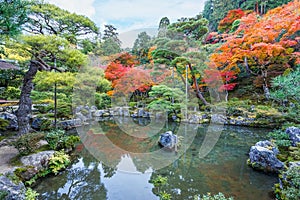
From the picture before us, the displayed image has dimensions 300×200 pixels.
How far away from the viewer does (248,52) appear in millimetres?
8836

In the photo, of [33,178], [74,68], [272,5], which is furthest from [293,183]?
[272,5]

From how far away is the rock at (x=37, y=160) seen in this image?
362 cm

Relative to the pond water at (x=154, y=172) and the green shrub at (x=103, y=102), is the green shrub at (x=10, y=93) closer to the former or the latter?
the green shrub at (x=103, y=102)

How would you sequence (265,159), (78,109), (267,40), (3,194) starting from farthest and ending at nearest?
(78,109), (267,40), (265,159), (3,194)

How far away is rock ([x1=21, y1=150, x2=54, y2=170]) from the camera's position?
3620mm

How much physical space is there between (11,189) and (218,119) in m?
8.23

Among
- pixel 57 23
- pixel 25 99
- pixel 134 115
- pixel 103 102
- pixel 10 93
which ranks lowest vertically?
pixel 134 115

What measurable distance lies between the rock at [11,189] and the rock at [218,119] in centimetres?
801

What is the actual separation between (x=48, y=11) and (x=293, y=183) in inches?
312

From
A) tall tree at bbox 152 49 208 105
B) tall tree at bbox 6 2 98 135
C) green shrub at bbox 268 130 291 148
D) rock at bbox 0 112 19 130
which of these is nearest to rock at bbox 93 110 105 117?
rock at bbox 0 112 19 130

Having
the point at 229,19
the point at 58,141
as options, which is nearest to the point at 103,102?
the point at 58,141

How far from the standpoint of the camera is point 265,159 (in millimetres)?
3807

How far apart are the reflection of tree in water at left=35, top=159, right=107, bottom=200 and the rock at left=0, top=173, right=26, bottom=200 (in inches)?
16.1

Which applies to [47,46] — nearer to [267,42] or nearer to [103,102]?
[103,102]
